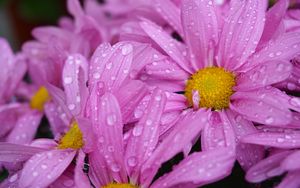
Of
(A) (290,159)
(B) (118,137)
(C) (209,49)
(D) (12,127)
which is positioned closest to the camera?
(A) (290,159)

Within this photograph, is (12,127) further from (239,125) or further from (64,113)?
(239,125)

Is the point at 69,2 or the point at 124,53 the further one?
the point at 69,2

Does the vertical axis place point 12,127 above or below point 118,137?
below

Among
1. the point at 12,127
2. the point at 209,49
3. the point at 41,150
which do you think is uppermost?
the point at 209,49

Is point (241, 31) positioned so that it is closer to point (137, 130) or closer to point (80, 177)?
point (137, 130)

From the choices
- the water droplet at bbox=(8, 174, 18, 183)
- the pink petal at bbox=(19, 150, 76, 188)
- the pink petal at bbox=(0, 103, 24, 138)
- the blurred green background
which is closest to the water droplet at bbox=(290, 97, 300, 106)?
Result: the pink petal at bbox=(19, 150, 76, 188)

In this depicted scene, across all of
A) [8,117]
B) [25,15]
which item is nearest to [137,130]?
[8,117]

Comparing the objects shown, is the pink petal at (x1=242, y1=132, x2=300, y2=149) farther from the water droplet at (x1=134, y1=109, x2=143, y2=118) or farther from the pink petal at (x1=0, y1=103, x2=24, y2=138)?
the pink petal at (x1=0, y1=103, x2=24, y2=138)

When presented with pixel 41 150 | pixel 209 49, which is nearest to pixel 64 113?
pixel 41 150
